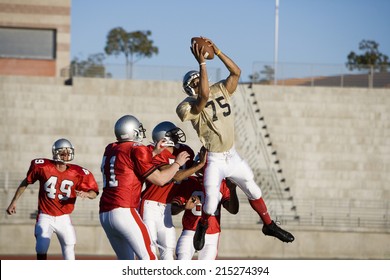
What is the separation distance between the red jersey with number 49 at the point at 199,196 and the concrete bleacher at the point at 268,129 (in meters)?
12.4

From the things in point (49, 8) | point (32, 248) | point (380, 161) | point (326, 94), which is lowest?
point (32, 248)

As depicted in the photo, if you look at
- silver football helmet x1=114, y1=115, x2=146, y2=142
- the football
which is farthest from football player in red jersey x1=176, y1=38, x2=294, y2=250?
silver football helmet x1=114, y1=115, x2=146, y2=142

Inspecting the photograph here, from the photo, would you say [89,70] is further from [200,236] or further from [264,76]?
[200,236]

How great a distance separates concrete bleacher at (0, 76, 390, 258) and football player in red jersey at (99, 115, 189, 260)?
14.3 metres

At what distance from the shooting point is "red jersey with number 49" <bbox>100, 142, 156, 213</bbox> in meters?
9.92

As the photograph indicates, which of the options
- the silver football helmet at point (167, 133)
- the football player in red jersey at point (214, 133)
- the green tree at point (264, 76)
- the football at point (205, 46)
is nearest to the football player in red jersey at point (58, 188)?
the silver football helmet at point (167, 133)

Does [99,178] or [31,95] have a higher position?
[31,95]

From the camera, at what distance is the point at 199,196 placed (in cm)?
1170

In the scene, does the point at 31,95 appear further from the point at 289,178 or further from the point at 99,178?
the point at 289,178

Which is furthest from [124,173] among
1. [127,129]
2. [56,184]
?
[56,184]

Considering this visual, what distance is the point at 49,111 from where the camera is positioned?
26.9 m

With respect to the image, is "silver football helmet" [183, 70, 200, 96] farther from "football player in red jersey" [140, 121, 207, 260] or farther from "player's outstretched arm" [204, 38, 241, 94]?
"football player in red jersey" [140, 121, 207, 260]

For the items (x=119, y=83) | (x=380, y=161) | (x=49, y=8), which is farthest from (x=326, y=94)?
(x=49, y=8)

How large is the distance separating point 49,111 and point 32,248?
620 centimetres
